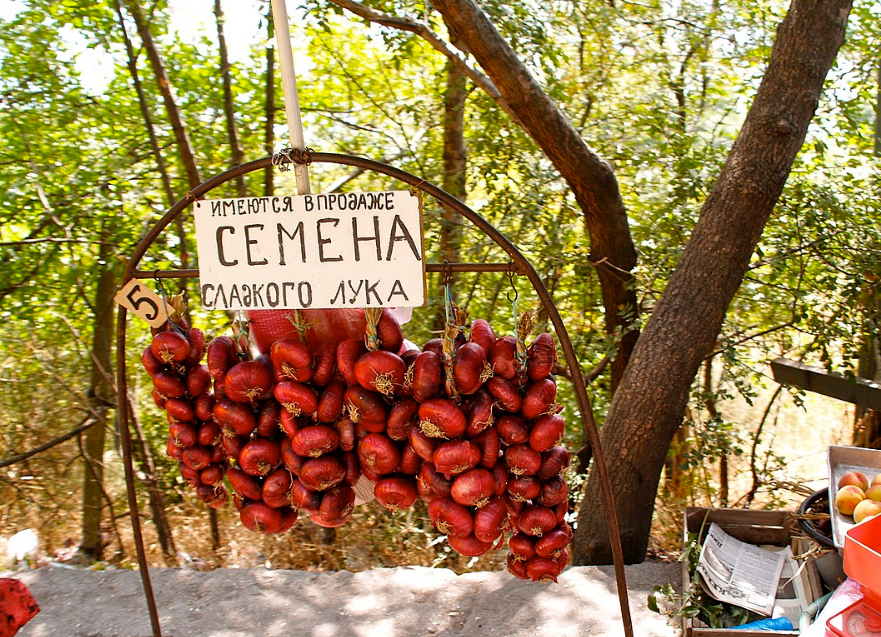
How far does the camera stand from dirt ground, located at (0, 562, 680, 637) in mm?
2664

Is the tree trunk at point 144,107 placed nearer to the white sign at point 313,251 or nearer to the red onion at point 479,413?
the white sign at point 313,251

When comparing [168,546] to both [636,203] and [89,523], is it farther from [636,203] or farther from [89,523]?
[636,203]

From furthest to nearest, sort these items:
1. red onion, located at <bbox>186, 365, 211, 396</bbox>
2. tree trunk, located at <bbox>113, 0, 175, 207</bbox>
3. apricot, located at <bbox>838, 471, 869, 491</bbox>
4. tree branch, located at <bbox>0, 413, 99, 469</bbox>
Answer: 1. tree branch, located at <bbox>0, 413, 99, 469</bbox>
2. tree trunk, located at <bbox>113, 0, 175, 207</bbox>
3. apricot, located at <bbox>838, 471, 869, 491</bbox>
4. red onion, located at <bbox>186, 365, 211, 396</bbox>

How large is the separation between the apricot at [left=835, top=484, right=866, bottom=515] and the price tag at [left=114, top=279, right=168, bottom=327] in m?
2.28

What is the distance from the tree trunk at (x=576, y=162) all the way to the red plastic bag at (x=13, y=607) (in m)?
2.77

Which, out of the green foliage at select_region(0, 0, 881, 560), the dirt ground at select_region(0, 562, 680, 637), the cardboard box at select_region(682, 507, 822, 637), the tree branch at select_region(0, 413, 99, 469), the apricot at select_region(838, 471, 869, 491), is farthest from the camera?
the tree branch at select_region(0, 413, 99, 469)

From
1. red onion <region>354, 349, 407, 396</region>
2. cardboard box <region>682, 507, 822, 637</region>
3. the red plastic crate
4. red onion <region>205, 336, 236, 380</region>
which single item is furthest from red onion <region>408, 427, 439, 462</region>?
cardboard box <region>682, 507, 822, 637</region>

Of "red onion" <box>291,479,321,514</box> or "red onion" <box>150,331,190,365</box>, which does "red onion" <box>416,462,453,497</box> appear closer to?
"red onion" <box>291,479,321,514</box>

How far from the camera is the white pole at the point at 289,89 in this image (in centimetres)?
174

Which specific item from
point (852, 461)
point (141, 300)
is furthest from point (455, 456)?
point (852, 461)

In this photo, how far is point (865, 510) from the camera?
2.29 metres

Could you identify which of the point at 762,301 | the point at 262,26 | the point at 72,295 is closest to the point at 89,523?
the point at 72,295

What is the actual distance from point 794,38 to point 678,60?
215 cm

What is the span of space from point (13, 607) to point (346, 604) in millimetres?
1246
